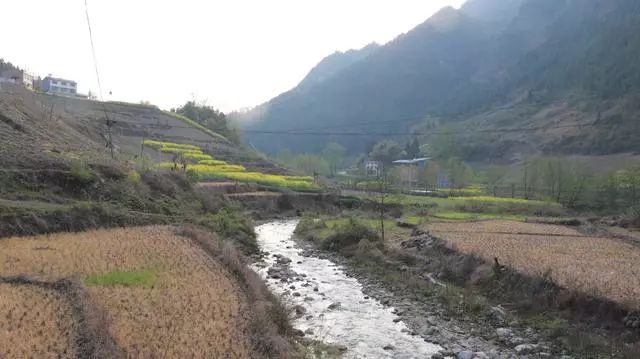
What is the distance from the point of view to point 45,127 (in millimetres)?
43094

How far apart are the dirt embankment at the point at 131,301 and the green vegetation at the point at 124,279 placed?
3cm

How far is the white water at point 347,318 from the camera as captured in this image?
15.7 m

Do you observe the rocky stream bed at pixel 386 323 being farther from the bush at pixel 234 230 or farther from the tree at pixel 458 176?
the tree at pixel 458 176

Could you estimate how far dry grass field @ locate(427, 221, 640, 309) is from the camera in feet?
55.8

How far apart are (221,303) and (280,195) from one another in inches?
1755

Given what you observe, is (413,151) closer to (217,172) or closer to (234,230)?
(217,172)

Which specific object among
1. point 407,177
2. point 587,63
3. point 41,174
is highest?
point 587,63

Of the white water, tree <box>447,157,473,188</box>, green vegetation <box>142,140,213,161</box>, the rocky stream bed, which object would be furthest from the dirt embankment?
tree <box>447,157,473,188</box>

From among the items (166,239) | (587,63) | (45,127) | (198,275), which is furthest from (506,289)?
(587,63)

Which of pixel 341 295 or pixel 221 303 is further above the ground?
pixel 221 303

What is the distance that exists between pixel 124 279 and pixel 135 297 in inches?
80.1

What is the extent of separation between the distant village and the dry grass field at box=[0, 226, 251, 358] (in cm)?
9148

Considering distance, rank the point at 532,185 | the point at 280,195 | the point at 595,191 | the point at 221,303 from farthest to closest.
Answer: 1. the point at 532,185
2. the point at 595,191
3. the point at 280,195
4. the point at 221,303

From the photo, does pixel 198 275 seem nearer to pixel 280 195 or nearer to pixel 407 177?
pixel 280 195
